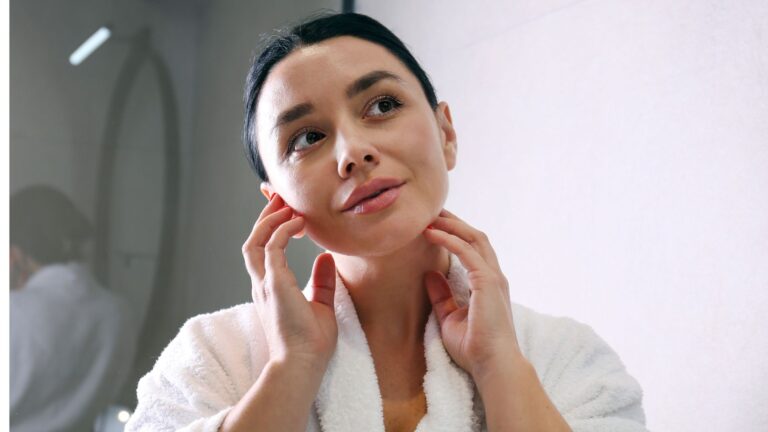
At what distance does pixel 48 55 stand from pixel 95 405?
26.2 inches

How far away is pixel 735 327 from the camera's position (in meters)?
0.94

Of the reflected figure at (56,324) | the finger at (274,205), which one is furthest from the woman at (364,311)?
the reflected figure at (56,324)

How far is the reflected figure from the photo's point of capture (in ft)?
3.93

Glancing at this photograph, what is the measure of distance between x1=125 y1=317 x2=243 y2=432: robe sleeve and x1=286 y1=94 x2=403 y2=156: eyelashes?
0.89ft

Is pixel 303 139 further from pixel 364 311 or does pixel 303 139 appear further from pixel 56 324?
pixel 56 324

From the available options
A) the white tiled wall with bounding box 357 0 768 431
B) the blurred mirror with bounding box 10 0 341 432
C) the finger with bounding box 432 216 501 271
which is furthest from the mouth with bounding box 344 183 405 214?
the blurred mirror with bounding box 10 0 341 432

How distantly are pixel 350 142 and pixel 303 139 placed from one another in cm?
10

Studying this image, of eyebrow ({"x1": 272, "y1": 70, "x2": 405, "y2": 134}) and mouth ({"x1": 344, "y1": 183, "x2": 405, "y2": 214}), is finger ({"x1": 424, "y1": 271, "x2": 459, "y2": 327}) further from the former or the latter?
eyebrow ({"x1": 272, "y1": 70, "x2": 405, "y2": 134})

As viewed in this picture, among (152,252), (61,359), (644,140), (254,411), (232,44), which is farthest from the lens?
(232,44)

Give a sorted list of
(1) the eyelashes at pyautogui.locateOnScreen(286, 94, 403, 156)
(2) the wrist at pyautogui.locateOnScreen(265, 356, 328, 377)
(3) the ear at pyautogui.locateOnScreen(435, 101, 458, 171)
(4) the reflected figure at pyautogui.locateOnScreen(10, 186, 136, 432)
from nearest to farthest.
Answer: (2) the wrist at pyautogui.locateOnScreen(265, 356, 328, 377) < (1) the eyelashes at pyautogui.locateOnScreen(286, 94, 403, 156) < (3) the ear at pyautogui.locateOnScreen(435, 101, 458, 171) < (4) the reflected figure at pyautogui.locateOnScreen(10, 186, 136, 432)

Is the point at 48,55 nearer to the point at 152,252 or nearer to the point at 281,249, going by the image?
the point at 152,252

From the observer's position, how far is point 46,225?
1240mm

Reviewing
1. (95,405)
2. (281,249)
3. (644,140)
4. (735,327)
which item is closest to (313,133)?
(281,249)

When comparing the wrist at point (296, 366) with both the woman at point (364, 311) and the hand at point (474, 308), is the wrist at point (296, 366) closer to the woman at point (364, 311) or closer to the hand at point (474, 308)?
the woman at point (364, 311)
